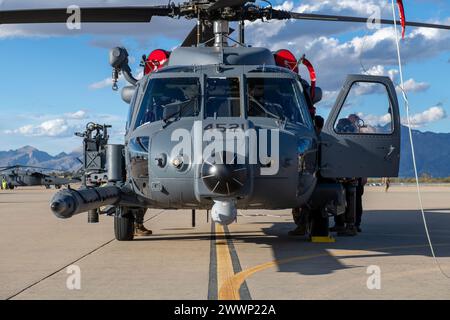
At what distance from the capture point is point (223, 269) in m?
7.54

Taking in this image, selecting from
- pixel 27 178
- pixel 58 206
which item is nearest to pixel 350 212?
pixel 58 206

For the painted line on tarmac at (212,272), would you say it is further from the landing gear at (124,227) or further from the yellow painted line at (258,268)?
the landing gear at (124,227)

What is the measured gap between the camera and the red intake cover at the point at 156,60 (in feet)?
35.7

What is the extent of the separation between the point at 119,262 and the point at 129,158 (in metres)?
1.38

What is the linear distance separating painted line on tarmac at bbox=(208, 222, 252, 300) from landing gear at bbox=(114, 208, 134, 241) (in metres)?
1.38

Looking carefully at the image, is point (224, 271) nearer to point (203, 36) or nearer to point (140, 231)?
point (140, 231)

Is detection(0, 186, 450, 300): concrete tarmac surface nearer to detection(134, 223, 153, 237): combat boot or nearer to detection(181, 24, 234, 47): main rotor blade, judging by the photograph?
detection(134, 223, 153, 237): combat boot

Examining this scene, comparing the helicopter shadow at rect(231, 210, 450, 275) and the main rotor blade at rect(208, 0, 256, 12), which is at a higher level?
the main rotor blade at rect(208, 0, 256, 12)

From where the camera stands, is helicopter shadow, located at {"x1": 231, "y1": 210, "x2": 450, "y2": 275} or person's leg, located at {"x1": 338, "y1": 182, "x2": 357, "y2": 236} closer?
helicopter shadow, located at {"x1": 231, "y1": 210, "x2": 450, "y2": 275}

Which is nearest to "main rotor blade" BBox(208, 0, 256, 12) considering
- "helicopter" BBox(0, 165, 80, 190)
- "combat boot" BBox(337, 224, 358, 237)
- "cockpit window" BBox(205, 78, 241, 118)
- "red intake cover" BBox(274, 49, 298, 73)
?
"cockpit window" BBox(205, 78, 241, 118)

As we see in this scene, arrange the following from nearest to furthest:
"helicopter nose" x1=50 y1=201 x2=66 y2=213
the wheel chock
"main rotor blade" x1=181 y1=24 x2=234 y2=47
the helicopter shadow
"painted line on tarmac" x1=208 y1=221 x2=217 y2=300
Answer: "painted line on tarmac" x1=208 y1=221 x2=217 y2=300 → "helicopter nose" x1=50 y1=201 x2=66 y2=213 → the helicopter shadow → the wheel chock → "main rotor blade" x1=181 y1=24 x2=234 y2=47

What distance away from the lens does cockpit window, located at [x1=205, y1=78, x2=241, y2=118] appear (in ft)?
29.2

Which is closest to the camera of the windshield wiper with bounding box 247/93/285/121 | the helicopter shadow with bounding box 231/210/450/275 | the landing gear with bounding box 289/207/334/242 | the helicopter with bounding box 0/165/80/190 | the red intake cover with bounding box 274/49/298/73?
the helicopter shadow with bounding box 231/210/450/275
